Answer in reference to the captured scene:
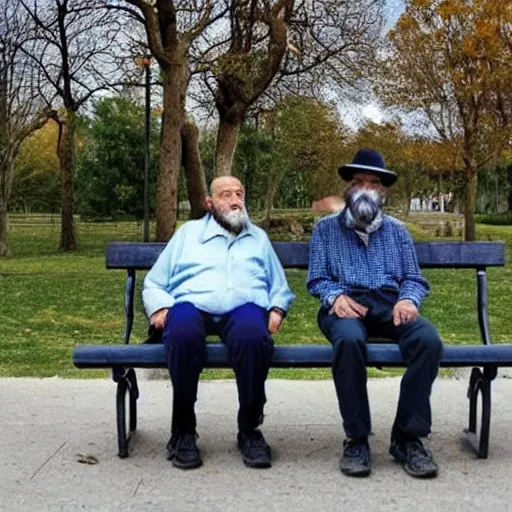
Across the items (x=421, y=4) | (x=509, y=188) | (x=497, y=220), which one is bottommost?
(x=497, y=220)

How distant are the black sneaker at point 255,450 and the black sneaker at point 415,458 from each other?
63 centimetres

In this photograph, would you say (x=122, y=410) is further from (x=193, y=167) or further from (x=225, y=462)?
(x=193, y=167)

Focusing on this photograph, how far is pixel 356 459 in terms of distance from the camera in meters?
3.78

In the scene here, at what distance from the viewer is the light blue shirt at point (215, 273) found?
4090 mm

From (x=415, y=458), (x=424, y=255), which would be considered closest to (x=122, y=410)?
(x=415, y=458)

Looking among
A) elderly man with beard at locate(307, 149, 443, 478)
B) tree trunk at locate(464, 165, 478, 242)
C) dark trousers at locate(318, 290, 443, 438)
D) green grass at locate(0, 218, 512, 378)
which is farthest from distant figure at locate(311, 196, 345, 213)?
tree trunk at locate(464, 165, 478, 242)

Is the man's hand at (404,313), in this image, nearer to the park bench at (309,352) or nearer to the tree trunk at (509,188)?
the park bench at (309,352)

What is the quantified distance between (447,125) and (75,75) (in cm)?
1320

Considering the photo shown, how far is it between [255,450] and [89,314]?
6.96 meters

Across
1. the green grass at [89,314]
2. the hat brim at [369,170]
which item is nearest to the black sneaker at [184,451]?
the hat brim at [369,170]

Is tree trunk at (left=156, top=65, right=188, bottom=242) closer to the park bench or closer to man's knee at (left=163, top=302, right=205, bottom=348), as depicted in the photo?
the park bench

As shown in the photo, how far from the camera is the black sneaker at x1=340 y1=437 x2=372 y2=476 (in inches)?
147

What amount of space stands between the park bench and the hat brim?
0.53m

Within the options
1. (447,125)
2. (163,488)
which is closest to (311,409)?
(163,488)
